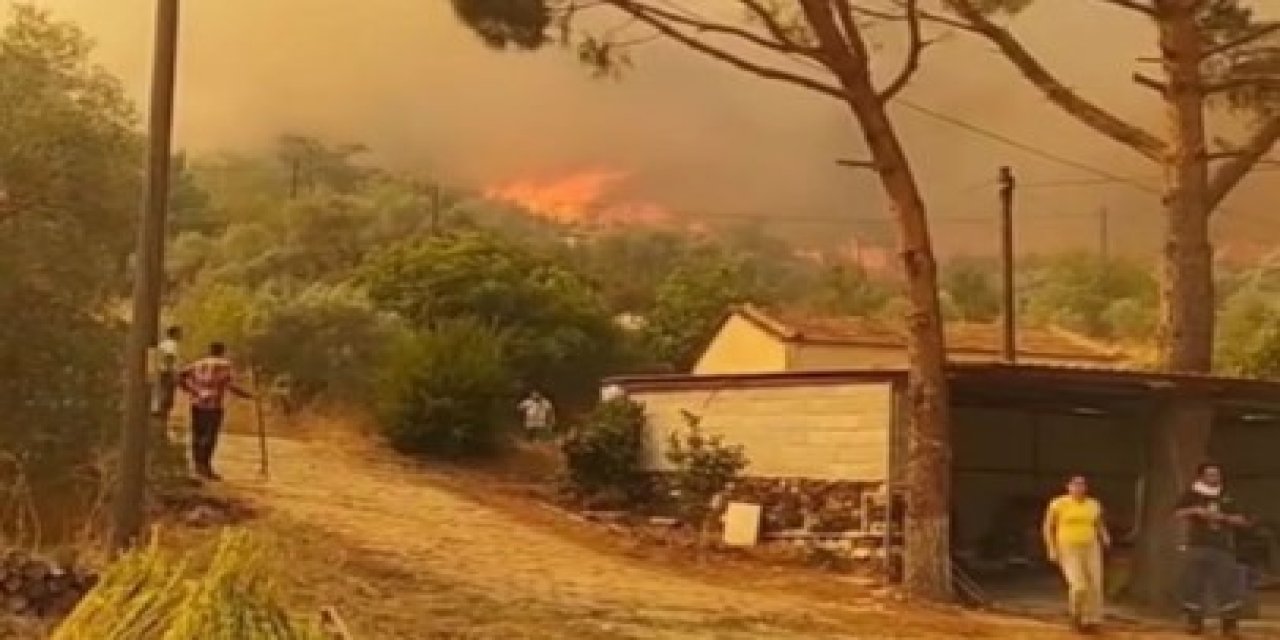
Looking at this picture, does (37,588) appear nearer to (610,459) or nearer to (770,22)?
(770,22)

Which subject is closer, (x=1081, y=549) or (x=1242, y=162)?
(x=1081, y=549)

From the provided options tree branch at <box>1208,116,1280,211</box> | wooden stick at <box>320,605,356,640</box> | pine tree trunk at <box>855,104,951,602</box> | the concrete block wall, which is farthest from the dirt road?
tree branch at <box>1208,116,1280,211</box>

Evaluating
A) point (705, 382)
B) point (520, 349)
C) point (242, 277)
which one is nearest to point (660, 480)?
point (705, 382)

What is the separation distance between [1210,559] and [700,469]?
8.69 metres

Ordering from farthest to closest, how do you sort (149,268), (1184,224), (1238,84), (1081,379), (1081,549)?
(1184,224) < (1238,84) < (1081,379) < (1081,549) < (149,268)

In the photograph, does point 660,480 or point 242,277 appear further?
point 242,277

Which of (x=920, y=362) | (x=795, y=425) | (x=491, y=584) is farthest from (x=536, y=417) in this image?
(x=491, y=584)

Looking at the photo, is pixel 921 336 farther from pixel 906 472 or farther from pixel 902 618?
pixel 902 618

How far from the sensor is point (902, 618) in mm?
19875

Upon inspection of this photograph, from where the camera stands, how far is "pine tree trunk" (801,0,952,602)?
73.0ft

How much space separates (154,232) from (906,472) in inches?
449

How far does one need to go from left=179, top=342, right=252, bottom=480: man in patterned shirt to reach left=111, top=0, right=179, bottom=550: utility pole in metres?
7.15

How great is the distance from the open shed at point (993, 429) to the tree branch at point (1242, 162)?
2.91m

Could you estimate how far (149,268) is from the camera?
15.3m
